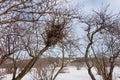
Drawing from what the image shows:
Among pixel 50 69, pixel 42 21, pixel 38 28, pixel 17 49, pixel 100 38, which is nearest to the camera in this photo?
pixel 42 21

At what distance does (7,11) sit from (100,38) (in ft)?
44.8

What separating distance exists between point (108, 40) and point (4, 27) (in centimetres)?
1359

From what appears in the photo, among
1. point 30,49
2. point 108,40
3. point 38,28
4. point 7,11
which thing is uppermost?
point 7,11

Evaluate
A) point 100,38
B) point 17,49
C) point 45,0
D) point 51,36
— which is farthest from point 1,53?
point 100,38

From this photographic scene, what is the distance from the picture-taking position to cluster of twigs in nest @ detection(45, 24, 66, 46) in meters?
12.0

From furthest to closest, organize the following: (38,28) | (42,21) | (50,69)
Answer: (50,69) < (38,28) < (42,21)

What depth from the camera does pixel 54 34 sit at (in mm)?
12047

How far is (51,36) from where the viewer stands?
12148 millimetres

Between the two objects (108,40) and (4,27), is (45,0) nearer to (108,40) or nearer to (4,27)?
(4,27)

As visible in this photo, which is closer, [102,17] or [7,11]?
[7,11]

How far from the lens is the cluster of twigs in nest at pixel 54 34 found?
12.0 meters

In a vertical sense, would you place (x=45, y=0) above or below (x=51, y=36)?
above

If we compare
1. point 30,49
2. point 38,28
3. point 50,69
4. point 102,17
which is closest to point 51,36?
point 38,28

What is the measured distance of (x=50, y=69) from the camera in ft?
91.0
